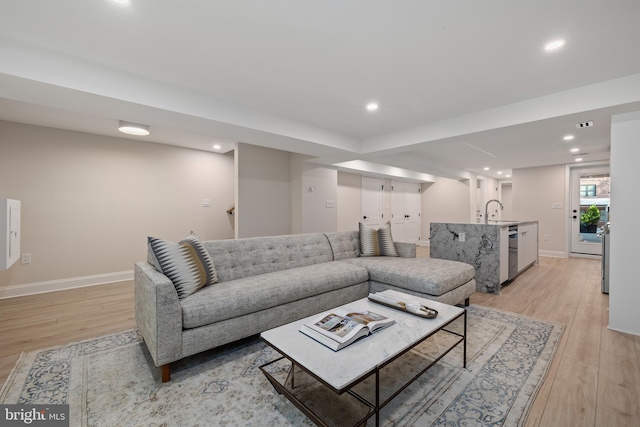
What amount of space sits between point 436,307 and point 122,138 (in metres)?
4.87

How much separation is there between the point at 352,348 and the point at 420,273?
157 centimetres

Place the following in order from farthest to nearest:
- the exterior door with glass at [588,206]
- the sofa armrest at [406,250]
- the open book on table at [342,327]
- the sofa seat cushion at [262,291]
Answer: the exterior door with glass at [588,206] → the sofa armrest at [406,250] → the sofa seat cushion at [262,291] → the open book on table at [342,327]

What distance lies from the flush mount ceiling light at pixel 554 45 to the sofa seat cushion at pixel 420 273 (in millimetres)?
1948

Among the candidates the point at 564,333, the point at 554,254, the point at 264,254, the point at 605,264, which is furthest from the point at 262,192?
the point at 554,254

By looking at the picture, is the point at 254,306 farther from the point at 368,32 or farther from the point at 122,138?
the point at 122,138

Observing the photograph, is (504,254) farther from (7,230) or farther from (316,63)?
(7,230)

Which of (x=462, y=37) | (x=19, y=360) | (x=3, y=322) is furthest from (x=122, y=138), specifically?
(x=462, y=37)

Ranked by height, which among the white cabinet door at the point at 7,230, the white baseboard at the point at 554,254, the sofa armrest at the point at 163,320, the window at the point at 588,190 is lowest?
the white baseboard at the point at 554,254

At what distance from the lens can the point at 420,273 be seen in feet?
9.18

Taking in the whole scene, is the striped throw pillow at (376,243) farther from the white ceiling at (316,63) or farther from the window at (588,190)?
the window at (588,190)

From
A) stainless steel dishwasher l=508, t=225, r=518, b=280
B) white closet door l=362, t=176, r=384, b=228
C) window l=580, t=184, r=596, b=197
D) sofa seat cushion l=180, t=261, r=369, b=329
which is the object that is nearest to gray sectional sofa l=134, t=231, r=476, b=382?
sofa seat cushion l=180, t=261, r=369, b=329

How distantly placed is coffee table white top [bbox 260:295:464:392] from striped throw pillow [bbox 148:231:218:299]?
0.89 meters

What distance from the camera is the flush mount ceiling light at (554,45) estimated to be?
6.17 ft

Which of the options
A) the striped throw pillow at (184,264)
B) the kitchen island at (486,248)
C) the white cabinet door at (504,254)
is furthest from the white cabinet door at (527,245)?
the striped throw pillow at (184,264)
